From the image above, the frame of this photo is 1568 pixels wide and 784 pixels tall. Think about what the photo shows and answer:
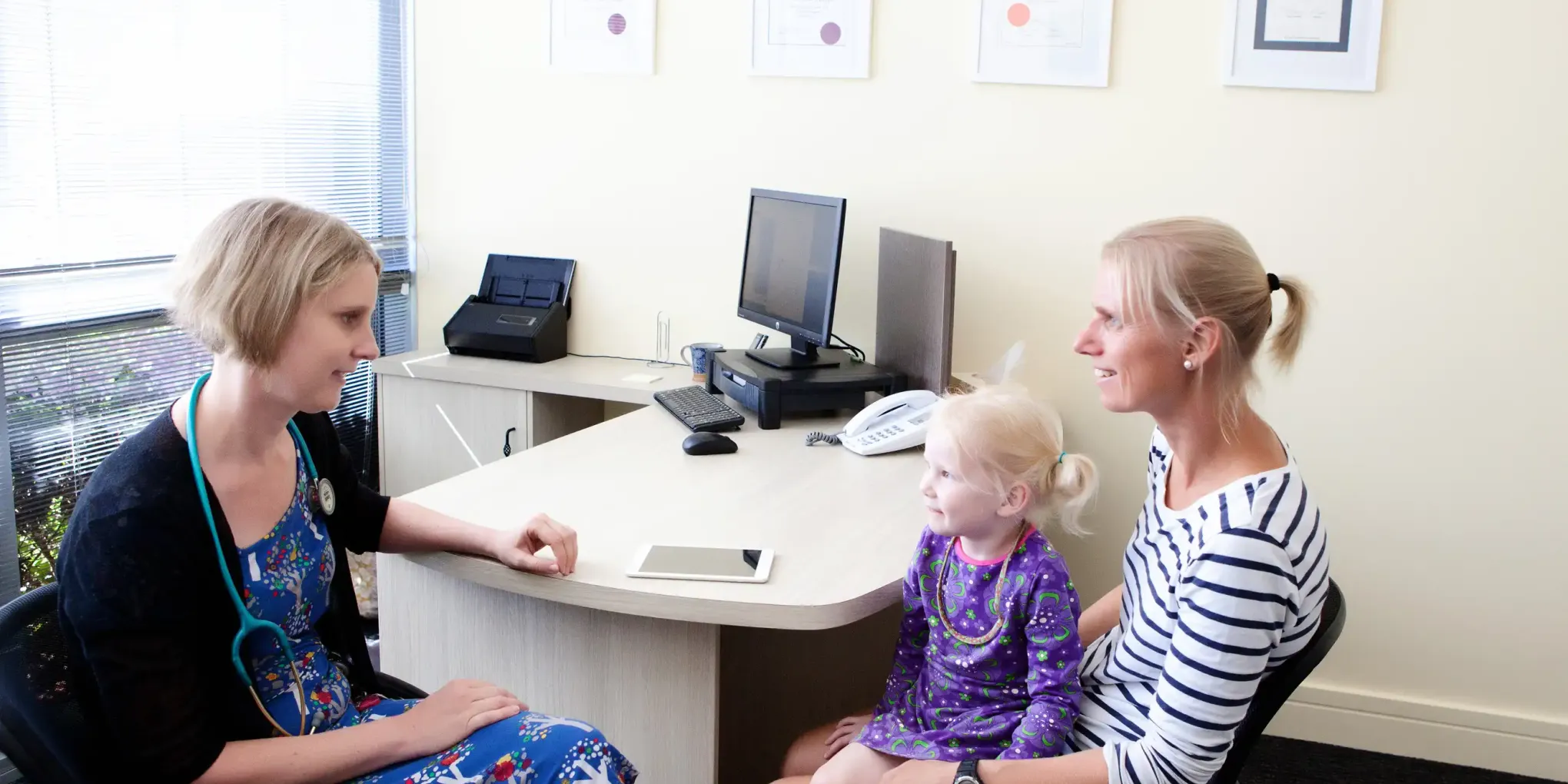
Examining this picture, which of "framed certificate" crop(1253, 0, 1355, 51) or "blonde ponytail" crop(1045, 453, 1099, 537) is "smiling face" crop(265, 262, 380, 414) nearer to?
"blonde ponytail" crop(1045, 453, 1099, 537)

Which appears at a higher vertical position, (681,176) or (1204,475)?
(681,176)

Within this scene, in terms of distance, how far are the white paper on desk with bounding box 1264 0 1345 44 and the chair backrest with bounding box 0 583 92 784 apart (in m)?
2.61

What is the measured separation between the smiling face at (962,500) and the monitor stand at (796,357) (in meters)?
1.23

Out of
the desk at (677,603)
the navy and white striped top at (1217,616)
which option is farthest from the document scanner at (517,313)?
the navy and white striped top at (1217,616)

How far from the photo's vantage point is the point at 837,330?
321cm

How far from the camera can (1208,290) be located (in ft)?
4.62

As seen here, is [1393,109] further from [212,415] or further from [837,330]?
[212,415]

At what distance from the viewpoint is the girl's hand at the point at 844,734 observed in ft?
5.62

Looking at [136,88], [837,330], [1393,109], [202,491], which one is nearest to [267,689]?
[202,491]

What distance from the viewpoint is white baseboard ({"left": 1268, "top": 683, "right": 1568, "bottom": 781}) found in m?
2.84

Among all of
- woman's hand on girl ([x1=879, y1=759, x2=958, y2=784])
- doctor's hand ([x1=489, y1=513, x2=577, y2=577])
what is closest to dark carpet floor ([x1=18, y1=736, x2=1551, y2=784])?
woman's hand on girl ([x1=879, y1=759, x2=958, y2=784])

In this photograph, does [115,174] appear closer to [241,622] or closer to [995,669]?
[241,622]

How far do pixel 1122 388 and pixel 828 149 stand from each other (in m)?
1.79

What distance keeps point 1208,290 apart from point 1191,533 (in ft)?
0.94
